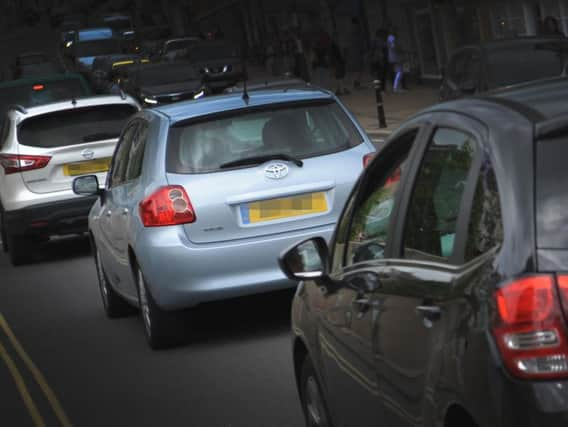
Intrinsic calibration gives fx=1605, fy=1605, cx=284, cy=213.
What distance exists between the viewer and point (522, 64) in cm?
2059

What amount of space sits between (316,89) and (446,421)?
21.4 feet

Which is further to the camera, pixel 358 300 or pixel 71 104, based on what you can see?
pixel 71 104

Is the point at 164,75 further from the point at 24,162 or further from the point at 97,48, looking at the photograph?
the point at 97,48

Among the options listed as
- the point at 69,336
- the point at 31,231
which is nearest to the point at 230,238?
the point at 69,336

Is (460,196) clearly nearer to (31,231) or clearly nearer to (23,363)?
(23,363)

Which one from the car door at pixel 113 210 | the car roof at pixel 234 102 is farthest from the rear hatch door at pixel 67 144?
the car roof at pixel 234 102

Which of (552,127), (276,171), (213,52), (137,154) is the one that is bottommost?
(213,52)

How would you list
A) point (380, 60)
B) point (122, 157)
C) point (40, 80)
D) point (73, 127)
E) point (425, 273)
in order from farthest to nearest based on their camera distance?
point (380, 60), point (40, 80), point (73, 127), point (122, 157), point (425, 273)

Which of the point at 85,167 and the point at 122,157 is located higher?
the point at 122,157

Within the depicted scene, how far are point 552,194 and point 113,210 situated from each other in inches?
284

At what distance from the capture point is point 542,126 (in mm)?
4004

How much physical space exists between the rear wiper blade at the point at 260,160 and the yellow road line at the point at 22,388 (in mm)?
1761

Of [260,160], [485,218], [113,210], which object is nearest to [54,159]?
[113,210]

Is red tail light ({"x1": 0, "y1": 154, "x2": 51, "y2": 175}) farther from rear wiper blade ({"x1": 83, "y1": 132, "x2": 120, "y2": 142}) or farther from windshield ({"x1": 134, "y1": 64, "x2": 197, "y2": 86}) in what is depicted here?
windshield ({"x1": 134, "y1": 64, "x2": 197, "y2": 86})
